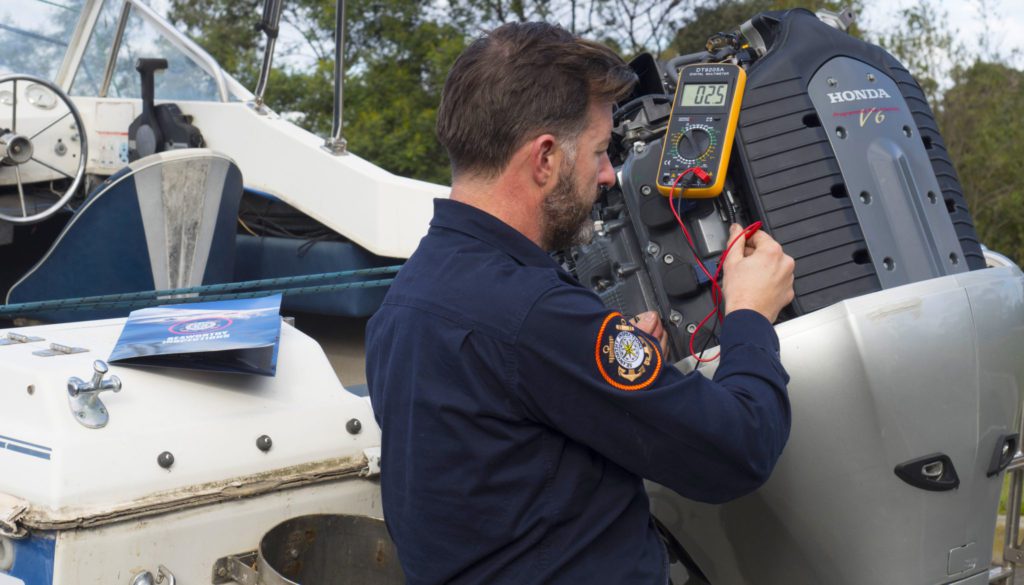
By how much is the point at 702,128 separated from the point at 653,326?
1.14ft

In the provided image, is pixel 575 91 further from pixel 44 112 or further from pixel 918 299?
Result: pixel 44 112

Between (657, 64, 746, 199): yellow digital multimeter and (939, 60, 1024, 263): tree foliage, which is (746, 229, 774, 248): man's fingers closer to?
(657, 64, 746, 199): yellow digital multimeter

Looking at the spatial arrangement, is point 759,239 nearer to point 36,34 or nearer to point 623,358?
point 623,358

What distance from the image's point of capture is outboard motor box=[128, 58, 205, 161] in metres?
4.12

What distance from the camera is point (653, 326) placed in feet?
6.51

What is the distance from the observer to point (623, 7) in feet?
40.8

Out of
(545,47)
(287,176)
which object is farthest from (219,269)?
(545,47)

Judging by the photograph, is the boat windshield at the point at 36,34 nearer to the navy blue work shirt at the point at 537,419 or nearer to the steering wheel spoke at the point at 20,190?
the steering wheel spoke at the point at 20,190

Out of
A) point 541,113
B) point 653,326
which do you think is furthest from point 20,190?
point 541,113

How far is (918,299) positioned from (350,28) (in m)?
10.6

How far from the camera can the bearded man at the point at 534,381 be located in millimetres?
1500

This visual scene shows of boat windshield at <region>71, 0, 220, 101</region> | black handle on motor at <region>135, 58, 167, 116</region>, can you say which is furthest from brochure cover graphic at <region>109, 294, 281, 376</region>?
boat windshield at <region>71, 0, 220, 101</region>

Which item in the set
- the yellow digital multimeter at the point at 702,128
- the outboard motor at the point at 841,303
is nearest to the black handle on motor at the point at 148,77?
the outboard motor at the point at 841,303

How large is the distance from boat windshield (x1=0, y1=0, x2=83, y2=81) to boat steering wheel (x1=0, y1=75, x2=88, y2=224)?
19 centimetres
